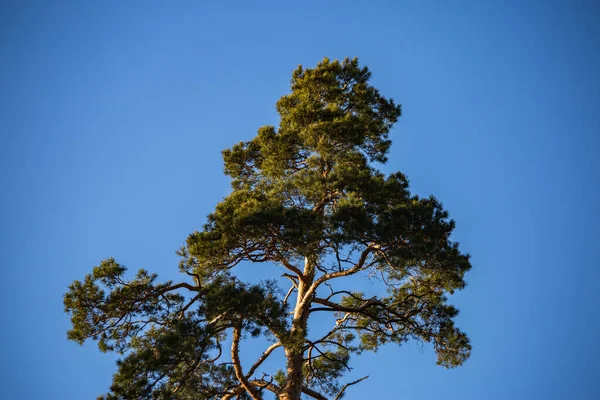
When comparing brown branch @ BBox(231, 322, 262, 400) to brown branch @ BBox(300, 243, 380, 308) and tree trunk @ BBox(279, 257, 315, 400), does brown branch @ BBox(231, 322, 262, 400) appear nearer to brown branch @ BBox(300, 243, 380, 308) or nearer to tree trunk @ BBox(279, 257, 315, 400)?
tree trunk @ BBox(279, 257, 315, 400)

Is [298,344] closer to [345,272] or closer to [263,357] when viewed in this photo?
[263,357]

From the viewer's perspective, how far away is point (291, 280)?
1157 cm

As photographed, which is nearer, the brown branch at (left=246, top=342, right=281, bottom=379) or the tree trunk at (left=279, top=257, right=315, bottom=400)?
the tree trunk at (left=279, top=257, right=315, bottom=400)

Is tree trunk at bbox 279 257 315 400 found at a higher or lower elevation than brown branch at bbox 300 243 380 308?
lower

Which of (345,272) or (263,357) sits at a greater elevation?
(345,272)

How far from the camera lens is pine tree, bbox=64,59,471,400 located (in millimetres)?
8367

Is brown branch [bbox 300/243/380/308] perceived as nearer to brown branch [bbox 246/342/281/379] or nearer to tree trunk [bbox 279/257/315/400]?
tree trunk [bbox 279/257/315/400]

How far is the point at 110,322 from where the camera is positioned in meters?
9.38

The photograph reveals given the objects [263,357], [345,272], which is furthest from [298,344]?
[345,272]

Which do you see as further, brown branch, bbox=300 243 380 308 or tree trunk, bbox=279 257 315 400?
brown branch, bbox=300 243 380 308

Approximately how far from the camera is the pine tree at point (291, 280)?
27.5 ft

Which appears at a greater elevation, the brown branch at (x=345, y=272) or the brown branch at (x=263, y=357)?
the brown branch at (x=345, y=272)

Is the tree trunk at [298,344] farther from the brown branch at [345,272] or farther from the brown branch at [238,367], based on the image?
the brown branch at [238,367]

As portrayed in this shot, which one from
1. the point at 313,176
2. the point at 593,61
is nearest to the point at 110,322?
the point at 313,176
